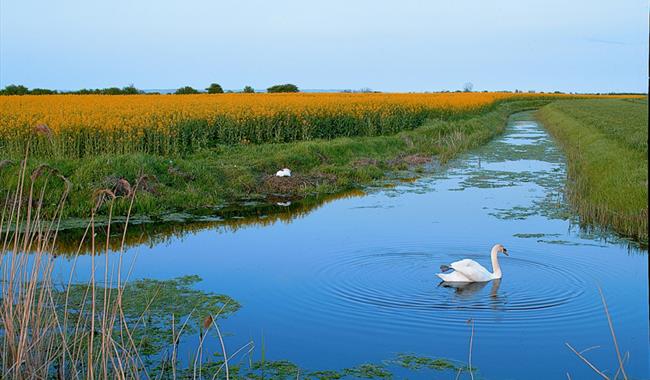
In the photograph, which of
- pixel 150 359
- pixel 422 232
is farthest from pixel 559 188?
pixel 150 359

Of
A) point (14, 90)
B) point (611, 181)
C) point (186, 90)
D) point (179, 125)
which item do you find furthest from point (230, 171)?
point (186, 90)

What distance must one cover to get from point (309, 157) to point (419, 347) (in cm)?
1139

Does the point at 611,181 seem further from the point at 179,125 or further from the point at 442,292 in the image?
the point at 179,125

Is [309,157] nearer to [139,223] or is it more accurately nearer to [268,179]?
[268,179]

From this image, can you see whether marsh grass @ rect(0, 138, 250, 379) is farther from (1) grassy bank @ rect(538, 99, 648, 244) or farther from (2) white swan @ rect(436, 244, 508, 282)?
(1) grassy bank @ rect(538, 99, 648, 244)

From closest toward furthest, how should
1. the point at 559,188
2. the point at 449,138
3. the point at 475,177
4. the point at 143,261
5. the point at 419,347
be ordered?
the point at 419,347, the point at 143,261, the point at 559,188, the point at 475,177, the point at 449,138

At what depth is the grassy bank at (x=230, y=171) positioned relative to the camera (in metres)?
12.3

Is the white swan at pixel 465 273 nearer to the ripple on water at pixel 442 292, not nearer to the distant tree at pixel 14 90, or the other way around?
the ripple on water at pixel 442 292

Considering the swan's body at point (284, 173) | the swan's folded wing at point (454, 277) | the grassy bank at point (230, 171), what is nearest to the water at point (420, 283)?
the swan's folded wing at point (454, 277)

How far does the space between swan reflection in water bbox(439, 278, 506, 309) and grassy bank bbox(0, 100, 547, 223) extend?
13.0 feet

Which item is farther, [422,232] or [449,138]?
[449,138]

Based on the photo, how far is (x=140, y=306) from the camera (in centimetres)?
715

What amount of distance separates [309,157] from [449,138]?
8543 mm

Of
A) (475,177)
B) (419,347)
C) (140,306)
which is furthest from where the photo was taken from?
(475,177)
